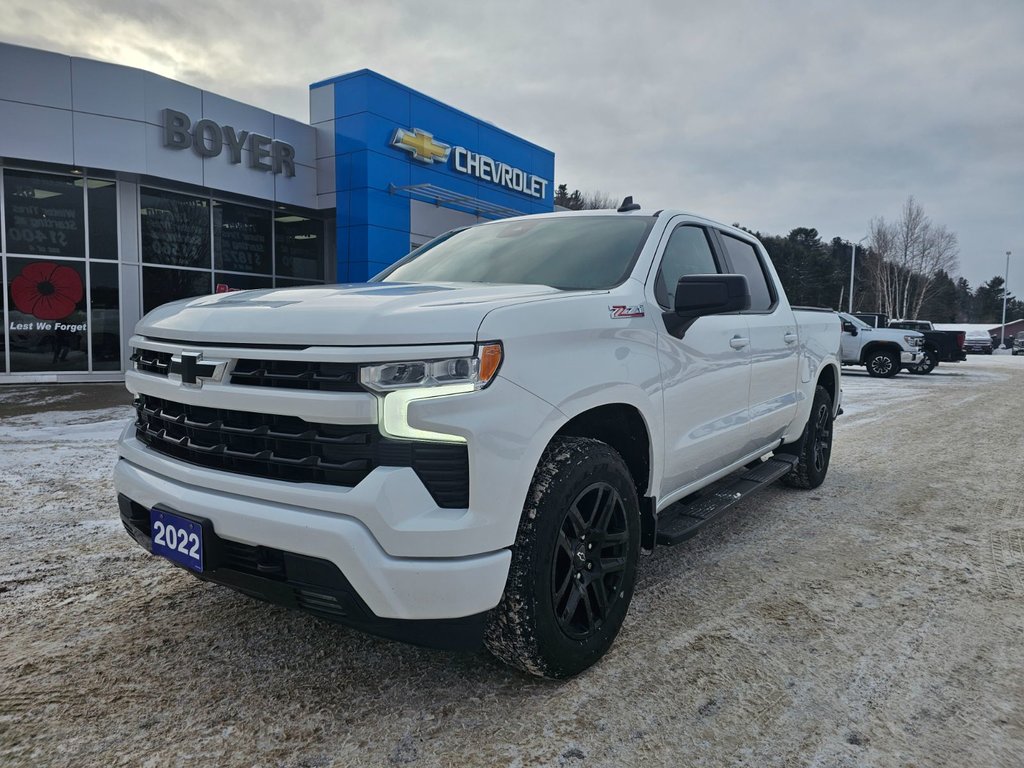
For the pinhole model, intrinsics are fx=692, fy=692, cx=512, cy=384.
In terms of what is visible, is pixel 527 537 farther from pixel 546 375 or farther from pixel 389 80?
pixel 389 80

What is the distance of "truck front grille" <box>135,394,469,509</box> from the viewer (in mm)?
2037

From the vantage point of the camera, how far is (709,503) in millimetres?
3633

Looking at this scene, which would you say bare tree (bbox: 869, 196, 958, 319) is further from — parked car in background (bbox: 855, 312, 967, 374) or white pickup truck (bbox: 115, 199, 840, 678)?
white pickup truck (bbox: 115, 199, 840, 678)

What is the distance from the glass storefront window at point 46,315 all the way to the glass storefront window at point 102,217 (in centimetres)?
45

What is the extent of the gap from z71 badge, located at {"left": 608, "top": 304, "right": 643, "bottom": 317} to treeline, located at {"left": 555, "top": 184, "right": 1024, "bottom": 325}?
3460 cm

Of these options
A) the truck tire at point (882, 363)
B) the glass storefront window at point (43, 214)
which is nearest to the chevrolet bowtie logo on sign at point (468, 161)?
the glass storefront window at point (43, 214)

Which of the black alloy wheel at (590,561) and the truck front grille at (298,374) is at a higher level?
the truck front grille at (298,374)

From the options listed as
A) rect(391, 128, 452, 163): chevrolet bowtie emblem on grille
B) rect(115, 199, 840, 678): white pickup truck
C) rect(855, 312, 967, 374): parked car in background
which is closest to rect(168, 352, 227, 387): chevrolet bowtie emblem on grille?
rect(115, 199, 840, 678): white pickup truck

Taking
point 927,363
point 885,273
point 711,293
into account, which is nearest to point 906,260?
point 885,273

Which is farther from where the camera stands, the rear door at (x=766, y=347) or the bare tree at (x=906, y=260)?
the bare tree at (x=906, y=260)

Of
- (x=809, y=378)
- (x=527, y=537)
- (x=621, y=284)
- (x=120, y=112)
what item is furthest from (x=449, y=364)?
(x=120, y=112)

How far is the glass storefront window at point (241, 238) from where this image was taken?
15.4m

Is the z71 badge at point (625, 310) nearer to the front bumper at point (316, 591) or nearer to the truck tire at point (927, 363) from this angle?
the front bumper at point (316, 591)

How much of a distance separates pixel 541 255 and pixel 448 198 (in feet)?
50.3
